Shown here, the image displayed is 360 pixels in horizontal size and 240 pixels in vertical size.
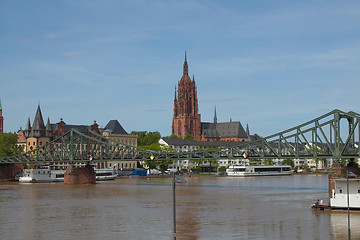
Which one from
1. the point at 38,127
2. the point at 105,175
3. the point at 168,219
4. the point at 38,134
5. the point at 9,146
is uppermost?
the point at 38,127

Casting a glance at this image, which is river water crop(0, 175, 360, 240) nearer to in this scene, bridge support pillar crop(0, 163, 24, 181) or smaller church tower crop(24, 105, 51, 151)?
bridge support pillar crop(0, 163, 24, 181)

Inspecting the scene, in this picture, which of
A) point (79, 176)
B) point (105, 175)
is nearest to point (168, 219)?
point (79, 176)

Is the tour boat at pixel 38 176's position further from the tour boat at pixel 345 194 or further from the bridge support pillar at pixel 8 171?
the tour boat at pixel 345 194

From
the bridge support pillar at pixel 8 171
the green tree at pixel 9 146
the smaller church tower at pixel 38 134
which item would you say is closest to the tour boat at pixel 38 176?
the bridge support pillar at pixel 8 171

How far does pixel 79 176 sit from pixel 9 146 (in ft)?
162

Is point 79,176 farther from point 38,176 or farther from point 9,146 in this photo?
point 9,146

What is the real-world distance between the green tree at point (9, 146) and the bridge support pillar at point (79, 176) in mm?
40384

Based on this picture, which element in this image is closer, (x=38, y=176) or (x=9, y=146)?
(x=38, y=176)

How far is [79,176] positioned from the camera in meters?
128

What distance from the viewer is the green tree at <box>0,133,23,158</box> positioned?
161875 millimetres

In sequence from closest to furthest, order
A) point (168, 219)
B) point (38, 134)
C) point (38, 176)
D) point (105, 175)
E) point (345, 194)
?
point (168, 219) < point (345, 194) < point (38, 176) < point (105, 175) < point (38, 134)

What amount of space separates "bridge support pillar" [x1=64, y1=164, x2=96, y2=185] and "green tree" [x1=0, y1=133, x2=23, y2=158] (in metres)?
40.4

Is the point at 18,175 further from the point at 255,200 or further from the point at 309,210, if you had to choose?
the point at 309,210

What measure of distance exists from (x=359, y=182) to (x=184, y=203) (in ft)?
76.1
